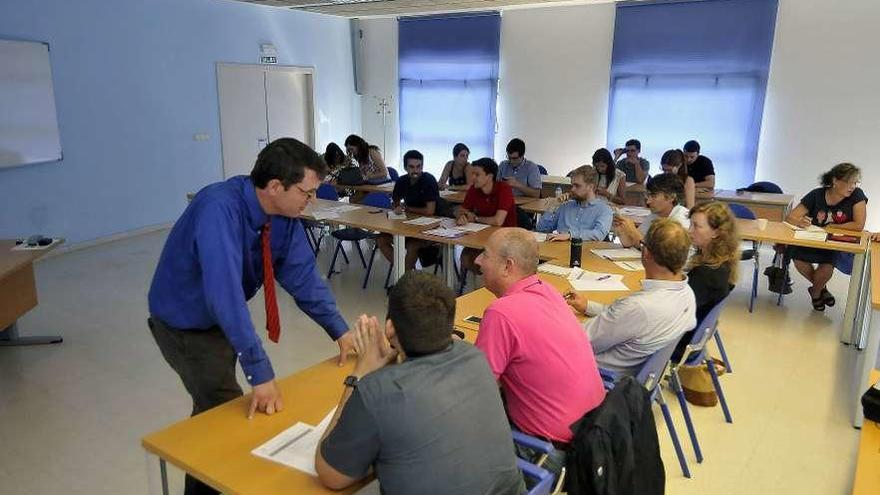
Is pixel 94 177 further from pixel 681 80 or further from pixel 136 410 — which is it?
pixel 681 80

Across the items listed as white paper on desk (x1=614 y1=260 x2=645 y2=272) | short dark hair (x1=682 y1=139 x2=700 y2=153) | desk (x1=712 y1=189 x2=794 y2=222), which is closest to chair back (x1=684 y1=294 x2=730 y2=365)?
white paper on desk (x1=614 y1=260 x2=645 y2=272)

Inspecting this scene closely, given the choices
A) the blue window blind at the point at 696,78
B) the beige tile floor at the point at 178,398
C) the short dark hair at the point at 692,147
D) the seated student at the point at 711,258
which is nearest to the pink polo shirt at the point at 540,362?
the beige tile floor at the point at 178,398

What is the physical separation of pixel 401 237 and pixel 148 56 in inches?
177

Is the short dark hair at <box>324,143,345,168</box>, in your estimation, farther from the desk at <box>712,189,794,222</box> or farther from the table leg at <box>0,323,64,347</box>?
the desk at <box>712,189,794,222</box>

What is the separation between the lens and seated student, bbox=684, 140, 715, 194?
736 centimetres

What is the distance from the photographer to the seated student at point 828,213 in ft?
16.7

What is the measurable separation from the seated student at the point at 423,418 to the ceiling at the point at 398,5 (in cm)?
777

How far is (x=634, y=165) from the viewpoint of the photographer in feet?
25.8

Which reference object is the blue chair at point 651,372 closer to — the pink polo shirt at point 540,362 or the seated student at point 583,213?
the pink polo shirt at point 540,362

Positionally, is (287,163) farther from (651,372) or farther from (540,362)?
(651,372)

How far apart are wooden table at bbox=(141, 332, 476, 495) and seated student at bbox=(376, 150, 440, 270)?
11.8 feet

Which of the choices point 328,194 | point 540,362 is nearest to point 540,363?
point 540,362

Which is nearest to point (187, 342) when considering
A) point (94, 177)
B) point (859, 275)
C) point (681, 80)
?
point (859, 275)

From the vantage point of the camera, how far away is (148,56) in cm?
745
